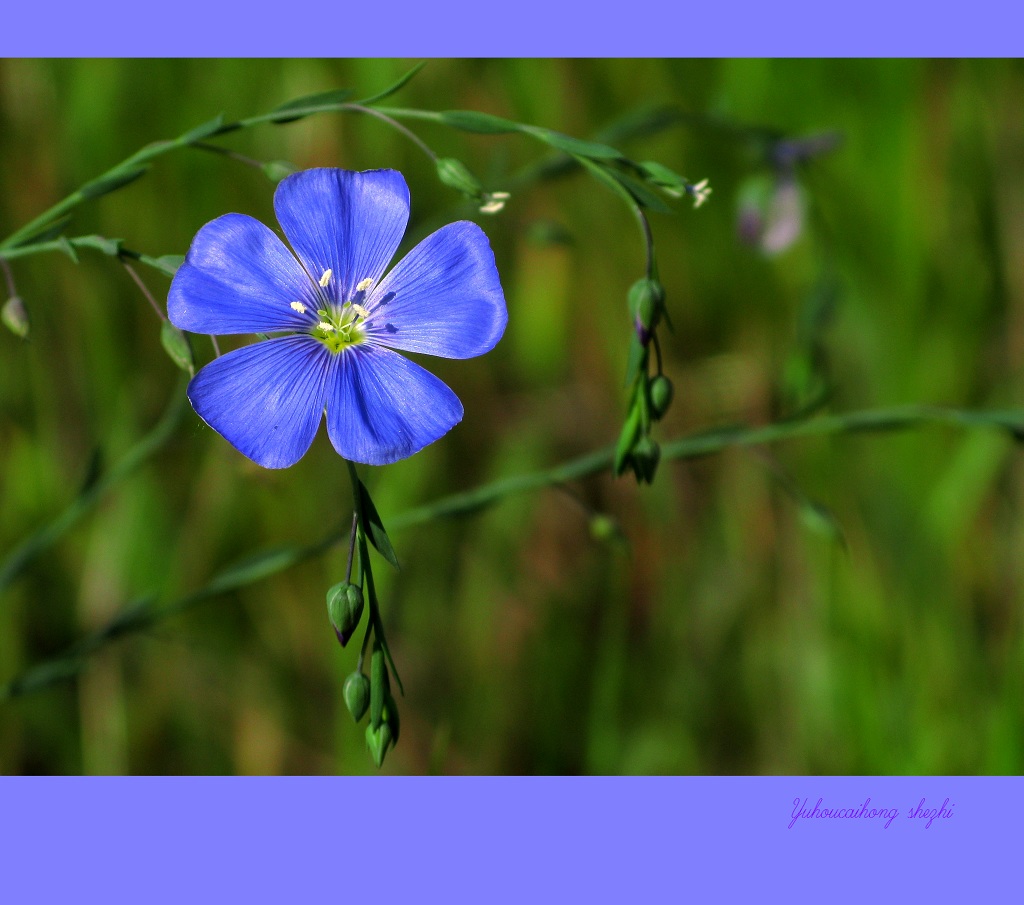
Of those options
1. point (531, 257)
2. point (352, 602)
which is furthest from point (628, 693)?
point (352, 602)

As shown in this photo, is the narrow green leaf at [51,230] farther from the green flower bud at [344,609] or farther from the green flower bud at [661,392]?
the green flower bud at [661,392]

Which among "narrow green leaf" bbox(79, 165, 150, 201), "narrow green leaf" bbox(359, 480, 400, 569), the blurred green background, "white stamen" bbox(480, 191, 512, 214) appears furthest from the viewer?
the blurred green background

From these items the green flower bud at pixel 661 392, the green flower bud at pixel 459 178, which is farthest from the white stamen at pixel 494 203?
the green flower bud at pixel 661 392

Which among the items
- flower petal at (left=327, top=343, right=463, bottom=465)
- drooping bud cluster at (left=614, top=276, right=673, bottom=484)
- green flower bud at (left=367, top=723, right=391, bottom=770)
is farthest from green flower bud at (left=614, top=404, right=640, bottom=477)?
green flower bud at (left=367, top=723, right=391, bottom=770)

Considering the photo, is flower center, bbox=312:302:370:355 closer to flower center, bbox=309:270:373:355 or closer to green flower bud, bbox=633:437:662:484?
flower center, bbox=309:270:373:355

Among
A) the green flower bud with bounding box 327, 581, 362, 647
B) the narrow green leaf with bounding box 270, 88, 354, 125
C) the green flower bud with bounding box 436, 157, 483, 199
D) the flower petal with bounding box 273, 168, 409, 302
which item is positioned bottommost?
the green flower bud with bounding box 327, 581, 362, 647

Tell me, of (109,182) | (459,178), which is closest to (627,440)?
(459,178)

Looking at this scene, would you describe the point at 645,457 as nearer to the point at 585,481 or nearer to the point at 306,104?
the point at 306,104
